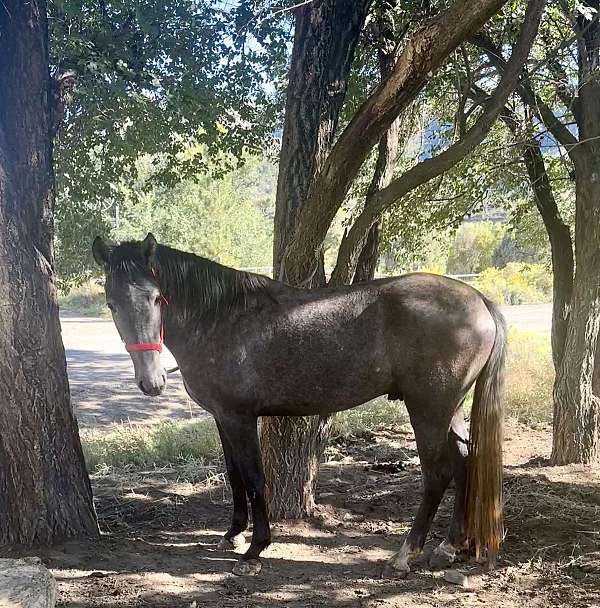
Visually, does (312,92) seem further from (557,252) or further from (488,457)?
(557,252)

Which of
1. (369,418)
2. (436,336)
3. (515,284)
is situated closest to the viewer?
(436,336)

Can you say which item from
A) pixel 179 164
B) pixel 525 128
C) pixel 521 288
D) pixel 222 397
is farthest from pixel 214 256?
pixel 222 397

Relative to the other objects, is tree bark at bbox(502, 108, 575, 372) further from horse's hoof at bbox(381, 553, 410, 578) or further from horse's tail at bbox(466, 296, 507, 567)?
horse's hoof at bbox(381, 553, 410, 578)

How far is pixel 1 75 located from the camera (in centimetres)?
351

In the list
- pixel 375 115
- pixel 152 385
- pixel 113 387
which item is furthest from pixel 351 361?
pixel 113 387

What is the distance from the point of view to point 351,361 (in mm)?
3562

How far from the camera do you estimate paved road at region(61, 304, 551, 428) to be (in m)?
9.77

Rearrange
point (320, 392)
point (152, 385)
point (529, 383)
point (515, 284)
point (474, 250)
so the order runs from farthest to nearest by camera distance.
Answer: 1. point (474, 250)
2. point (515, 284)
3. point (529, 383)
4. point (320, 392)
5. point (152, 385)

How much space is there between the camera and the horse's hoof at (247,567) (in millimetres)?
3486

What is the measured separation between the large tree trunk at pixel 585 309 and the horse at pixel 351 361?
2.10 meters

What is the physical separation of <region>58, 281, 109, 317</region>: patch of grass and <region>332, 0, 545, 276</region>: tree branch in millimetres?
23477

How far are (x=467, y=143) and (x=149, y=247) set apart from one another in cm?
196

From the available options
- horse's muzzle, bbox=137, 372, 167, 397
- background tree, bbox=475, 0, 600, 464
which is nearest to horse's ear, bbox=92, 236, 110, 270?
horse's muzzle, bbox=137, 372, 167, 397

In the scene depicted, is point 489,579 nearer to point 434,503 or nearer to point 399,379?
point 434,503
